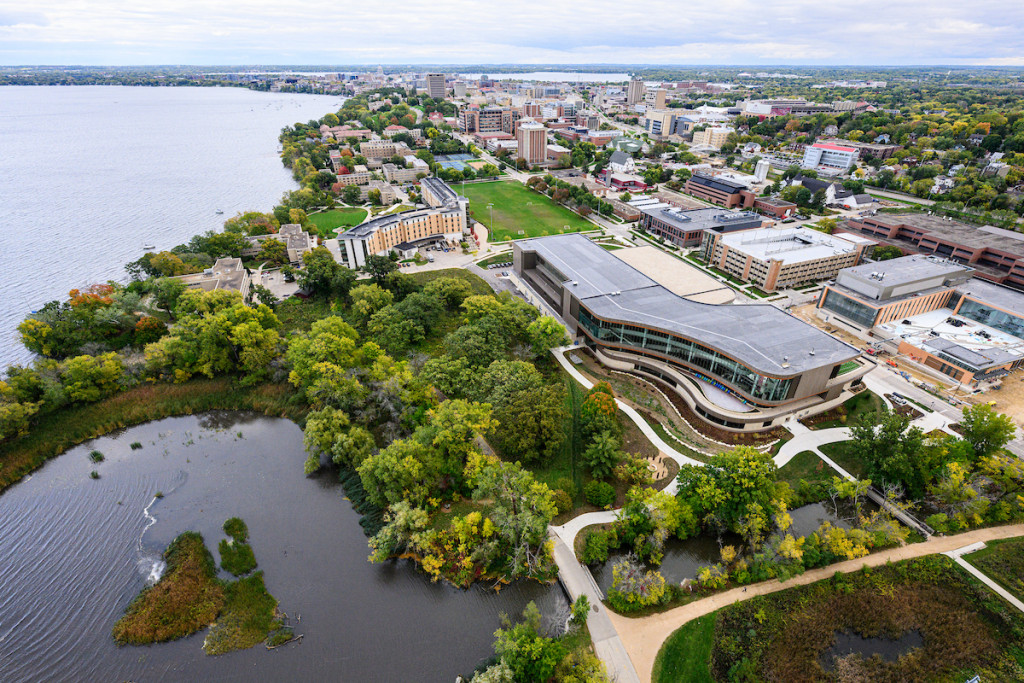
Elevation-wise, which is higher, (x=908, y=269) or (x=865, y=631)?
(x=908, y=269)

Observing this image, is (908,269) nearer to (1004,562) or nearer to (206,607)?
(1004,562)

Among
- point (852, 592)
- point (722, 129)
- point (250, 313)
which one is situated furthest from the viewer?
point (722, 129)

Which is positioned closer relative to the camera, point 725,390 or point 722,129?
point 725,390

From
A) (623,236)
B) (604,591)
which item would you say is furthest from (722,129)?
(604,591)

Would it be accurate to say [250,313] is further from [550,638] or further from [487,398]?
[550,638]

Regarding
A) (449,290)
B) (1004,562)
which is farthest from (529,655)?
(449,290)

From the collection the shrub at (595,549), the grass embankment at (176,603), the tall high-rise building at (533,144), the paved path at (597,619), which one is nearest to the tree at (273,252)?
the grass embankment at (176,603)
